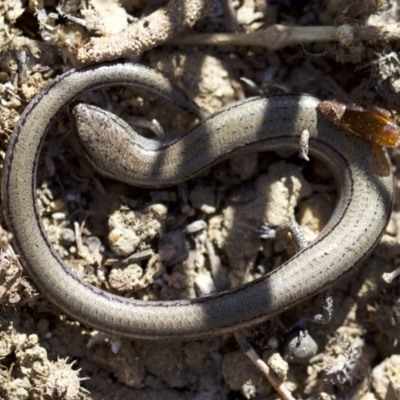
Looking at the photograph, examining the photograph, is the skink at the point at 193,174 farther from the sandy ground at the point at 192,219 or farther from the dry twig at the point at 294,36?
the dry twig at the point at 294,36

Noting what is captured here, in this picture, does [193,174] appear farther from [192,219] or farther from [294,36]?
[294,36]

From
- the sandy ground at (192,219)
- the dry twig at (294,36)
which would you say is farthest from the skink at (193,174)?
the dry twig at (294,36)

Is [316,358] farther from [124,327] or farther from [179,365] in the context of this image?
[124,327]

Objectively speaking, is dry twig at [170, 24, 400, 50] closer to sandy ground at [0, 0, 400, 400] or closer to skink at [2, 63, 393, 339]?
sandy ground at [0, 0, 400, 400]

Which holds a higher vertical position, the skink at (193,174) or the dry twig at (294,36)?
the dry twig at (294,36)

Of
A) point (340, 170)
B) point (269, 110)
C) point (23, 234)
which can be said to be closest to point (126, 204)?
point (23, 234)

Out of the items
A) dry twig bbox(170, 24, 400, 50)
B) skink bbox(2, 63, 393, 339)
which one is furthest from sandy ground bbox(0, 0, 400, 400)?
skink bbox(2, 63, 393, 339)
